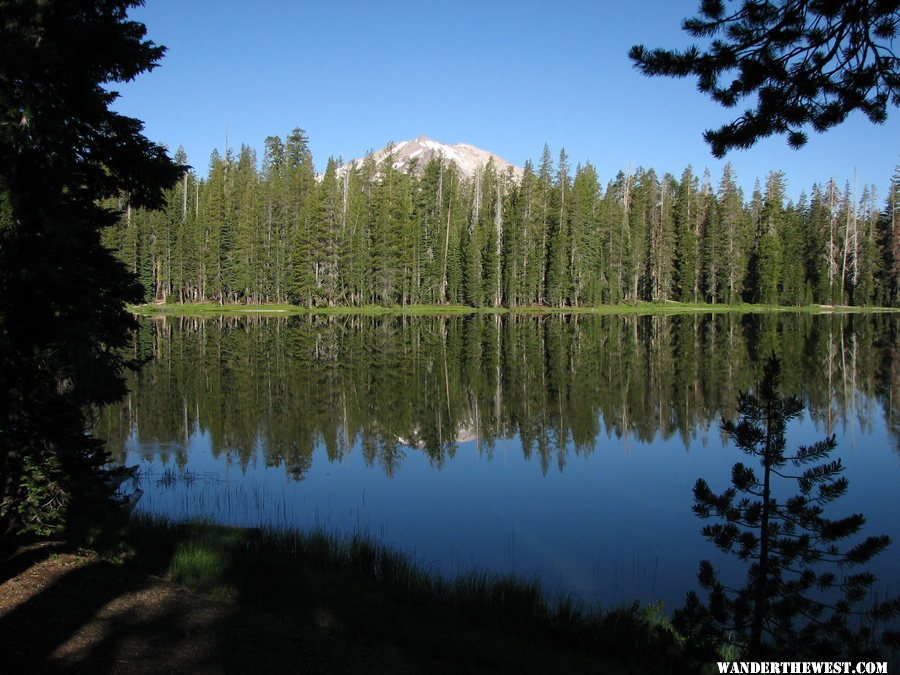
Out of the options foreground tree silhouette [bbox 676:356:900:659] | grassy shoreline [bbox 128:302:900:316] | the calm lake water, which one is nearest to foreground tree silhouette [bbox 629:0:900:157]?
foreground tree silhouette [bbox 676:356:900:659]

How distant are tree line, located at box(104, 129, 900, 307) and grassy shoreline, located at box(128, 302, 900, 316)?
1733 mm

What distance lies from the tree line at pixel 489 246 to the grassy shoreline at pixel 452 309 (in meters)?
1.73

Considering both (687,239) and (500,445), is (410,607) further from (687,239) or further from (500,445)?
(687,239)

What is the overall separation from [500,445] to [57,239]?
40.6ft

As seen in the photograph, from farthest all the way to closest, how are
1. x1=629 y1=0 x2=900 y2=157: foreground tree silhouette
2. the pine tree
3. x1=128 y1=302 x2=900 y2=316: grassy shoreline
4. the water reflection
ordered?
the pine tree
x1=128 y1=302 x2=900 y2=316: grassy shoreline
the water reflection
x1=629 y1=0 x2=900 y2=157: foreground tree silhouette

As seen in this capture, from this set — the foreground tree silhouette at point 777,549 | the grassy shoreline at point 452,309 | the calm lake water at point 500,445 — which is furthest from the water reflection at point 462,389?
the grassy shoreline at point 452,309

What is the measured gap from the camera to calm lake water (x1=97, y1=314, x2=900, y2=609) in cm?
1061

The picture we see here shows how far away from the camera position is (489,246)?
76.8 m

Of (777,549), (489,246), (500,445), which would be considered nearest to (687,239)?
(489,246)

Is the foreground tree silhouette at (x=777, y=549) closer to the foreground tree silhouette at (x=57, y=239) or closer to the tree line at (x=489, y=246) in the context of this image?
the foreground tree silhouette at (x=57, y=239)

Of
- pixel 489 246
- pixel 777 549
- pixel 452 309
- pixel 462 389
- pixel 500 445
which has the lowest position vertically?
pixel 500 445

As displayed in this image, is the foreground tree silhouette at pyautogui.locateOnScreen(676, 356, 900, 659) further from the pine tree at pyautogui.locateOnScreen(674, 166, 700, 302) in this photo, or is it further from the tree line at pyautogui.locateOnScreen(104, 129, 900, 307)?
the pine tree at pyautogui.locateOnScreen(674, 166, 700, 302)

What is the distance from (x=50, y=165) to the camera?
7.43 metres

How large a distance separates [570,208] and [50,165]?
7413 cm
